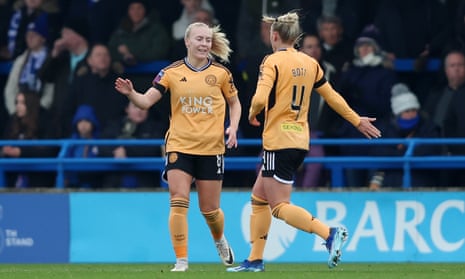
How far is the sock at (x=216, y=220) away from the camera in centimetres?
1273

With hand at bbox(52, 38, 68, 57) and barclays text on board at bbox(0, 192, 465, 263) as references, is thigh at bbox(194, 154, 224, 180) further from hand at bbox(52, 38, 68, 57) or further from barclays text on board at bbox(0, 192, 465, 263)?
hand at bbox(52, 38, 68, 57)

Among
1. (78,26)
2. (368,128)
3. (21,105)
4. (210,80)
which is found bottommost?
(21,105)

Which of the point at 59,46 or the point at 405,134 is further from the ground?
the point at 59,46

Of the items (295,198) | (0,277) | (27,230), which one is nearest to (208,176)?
(0,277)

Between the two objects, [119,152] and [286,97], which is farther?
[119,152]

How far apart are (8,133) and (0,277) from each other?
6.95 meters

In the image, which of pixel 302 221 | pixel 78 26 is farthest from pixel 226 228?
pixel 302 221

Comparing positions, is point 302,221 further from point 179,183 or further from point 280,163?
point 179,183

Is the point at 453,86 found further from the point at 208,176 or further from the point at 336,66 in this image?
the point at 208,176

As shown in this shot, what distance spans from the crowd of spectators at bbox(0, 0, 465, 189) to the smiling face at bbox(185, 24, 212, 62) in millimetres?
→ 4535

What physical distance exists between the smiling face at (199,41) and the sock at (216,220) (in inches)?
55.0

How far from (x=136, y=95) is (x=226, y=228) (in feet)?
14.4

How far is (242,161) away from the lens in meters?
16.6

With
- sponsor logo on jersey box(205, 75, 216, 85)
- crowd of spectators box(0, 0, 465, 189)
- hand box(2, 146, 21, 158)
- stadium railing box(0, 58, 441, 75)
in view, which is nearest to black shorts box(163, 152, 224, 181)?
sponsor logo on jersey box(205, 75, 216, 85)
